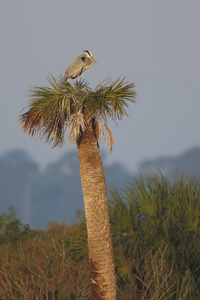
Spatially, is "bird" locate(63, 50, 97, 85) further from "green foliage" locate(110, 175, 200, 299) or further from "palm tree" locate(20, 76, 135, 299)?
"green foliage" locate(110, 175, 200, 299)

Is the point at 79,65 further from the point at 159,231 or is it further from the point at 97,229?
the point at 159,231

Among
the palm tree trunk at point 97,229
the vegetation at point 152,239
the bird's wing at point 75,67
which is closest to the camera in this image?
the palm tree trunk at point 97,229

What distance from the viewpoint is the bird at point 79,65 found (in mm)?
12055

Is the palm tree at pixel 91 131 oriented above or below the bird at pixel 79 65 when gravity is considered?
below

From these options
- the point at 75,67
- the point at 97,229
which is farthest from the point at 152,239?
the point at 75,67

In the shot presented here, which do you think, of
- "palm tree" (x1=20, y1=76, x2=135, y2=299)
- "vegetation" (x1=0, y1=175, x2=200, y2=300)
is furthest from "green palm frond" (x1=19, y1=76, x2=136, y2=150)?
"vegetation" (x1=0, y1=175, x2=200, y2=300)

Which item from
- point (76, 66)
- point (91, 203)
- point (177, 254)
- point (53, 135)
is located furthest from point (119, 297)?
point (76, 66)

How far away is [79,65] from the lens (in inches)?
475

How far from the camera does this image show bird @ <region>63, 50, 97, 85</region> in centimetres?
1205

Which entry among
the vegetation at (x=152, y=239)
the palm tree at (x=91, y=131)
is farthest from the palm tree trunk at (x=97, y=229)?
the vegetation at (x=152, y=239)

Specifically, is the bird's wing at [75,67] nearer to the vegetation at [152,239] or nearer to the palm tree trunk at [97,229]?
the palm tree trunk at [97,229]

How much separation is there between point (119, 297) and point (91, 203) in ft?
14.0

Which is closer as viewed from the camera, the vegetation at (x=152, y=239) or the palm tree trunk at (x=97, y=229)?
the palm tree trunk at (x=97, y=229)

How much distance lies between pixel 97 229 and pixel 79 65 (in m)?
3.95
